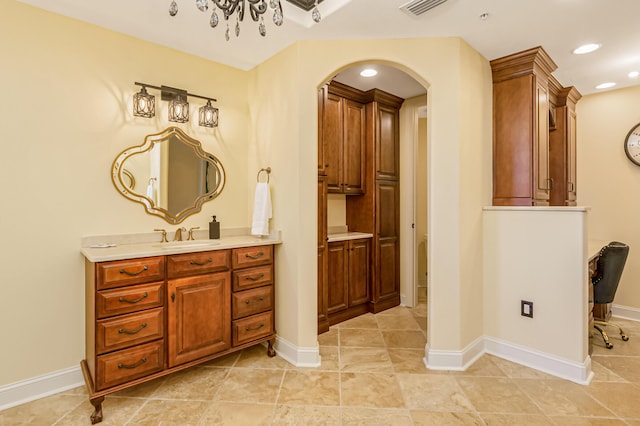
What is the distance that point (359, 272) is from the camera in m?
3.76

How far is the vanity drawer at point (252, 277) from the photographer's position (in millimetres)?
2604

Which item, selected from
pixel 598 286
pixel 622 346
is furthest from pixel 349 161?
pixel 622 346

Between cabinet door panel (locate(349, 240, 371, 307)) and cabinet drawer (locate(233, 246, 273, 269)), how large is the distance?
3.79ft

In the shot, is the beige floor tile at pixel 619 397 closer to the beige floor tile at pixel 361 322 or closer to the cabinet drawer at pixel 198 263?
the beige floor tile at pixel 361 322

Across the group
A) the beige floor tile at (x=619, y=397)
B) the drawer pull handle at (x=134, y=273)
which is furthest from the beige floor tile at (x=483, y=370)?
the drawer pull handle at (x=134, y=273)

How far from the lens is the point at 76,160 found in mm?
2375

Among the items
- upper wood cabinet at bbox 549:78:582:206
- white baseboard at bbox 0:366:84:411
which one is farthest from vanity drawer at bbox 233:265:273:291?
upper wood cabinet at bbox 549:78:582:206

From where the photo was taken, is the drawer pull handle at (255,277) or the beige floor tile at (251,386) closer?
the beige floor tile at (251,386)

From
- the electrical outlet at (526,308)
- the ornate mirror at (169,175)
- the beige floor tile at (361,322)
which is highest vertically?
the ornate mirror at (169,175)

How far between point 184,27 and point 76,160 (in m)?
1.25

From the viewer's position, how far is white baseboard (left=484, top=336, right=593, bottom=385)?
2412mm

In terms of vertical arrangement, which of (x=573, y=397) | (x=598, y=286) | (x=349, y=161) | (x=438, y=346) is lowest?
(x=573, y=397)

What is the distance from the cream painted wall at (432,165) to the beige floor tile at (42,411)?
4.91 ft

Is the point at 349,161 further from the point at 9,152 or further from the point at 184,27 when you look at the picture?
the point at 9,152
